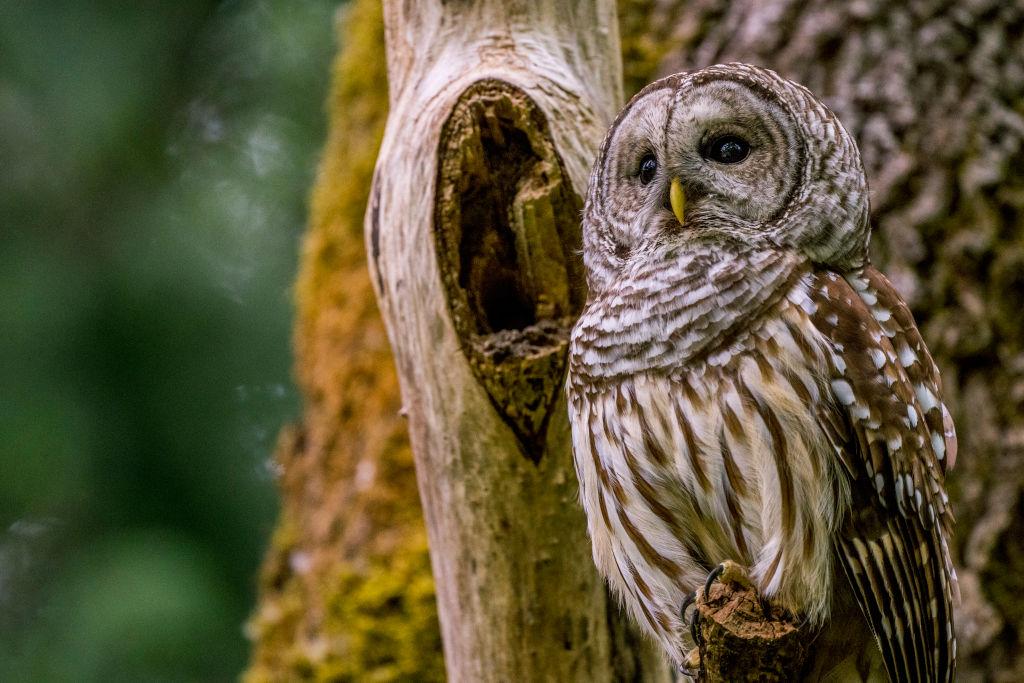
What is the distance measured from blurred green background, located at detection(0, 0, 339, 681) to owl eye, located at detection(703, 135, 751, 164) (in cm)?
307

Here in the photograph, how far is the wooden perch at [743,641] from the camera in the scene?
5.86 ft

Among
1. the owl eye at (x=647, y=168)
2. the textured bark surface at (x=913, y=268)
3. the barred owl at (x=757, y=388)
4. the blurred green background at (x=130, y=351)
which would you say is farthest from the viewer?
the blurred green background at (x=130, y=351)

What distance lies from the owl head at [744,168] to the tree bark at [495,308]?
0.18 metres

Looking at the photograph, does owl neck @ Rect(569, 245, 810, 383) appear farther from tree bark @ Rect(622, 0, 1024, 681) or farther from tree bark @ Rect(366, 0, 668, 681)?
tree bark @ Rect(622, 0, 1024, 681)

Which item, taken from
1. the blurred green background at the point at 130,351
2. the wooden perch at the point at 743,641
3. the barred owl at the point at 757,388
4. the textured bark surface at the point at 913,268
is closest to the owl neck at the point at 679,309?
the barred owl at the point at 757,388

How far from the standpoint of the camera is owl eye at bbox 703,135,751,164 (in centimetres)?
222

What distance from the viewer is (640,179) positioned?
7.55 ft

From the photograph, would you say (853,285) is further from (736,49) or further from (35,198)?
(35,198)

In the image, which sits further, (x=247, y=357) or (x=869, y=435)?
(x=247, y=357)

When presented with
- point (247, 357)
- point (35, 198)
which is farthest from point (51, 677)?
point (35, 198)

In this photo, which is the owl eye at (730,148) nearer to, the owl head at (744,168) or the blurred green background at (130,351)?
the owl head at (744,168)

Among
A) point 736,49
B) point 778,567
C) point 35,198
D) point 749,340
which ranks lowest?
point 778,567

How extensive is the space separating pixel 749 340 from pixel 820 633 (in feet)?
1.98

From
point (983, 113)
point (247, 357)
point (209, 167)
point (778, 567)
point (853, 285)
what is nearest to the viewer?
point (778, 567)
